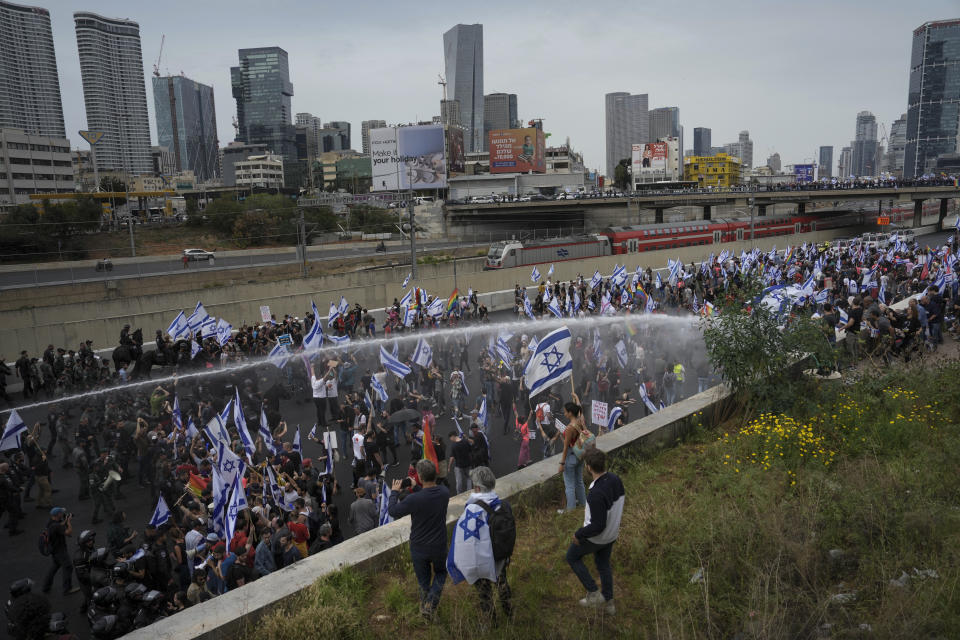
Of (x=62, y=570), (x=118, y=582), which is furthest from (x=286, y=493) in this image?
(x=62, y=570)

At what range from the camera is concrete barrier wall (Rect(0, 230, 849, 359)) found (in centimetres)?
2041

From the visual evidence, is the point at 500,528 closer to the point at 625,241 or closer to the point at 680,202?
the point at 625,241

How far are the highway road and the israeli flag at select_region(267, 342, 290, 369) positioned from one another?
21.4 metres

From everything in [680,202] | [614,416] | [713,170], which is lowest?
[614,416]

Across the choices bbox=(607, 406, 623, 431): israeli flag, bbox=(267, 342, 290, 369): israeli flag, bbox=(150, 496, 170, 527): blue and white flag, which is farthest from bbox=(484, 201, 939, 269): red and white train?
bbox=(150, 496, 170, 527): blue and white flag

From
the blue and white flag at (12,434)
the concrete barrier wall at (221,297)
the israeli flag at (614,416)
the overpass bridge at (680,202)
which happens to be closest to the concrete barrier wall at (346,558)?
the israeli flag at (614,416)

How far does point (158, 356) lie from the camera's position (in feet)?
57.5

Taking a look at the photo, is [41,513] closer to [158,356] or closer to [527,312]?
[158,356]

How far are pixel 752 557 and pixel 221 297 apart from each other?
27.3 metres

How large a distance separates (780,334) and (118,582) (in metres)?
8.62

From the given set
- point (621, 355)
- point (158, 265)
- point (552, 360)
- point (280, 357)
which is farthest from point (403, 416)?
point (158, 265)

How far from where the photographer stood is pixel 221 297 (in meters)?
28.6

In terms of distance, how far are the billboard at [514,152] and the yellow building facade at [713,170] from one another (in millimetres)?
67801

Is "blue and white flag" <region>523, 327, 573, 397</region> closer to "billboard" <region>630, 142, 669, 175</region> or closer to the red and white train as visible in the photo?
the red and white train
